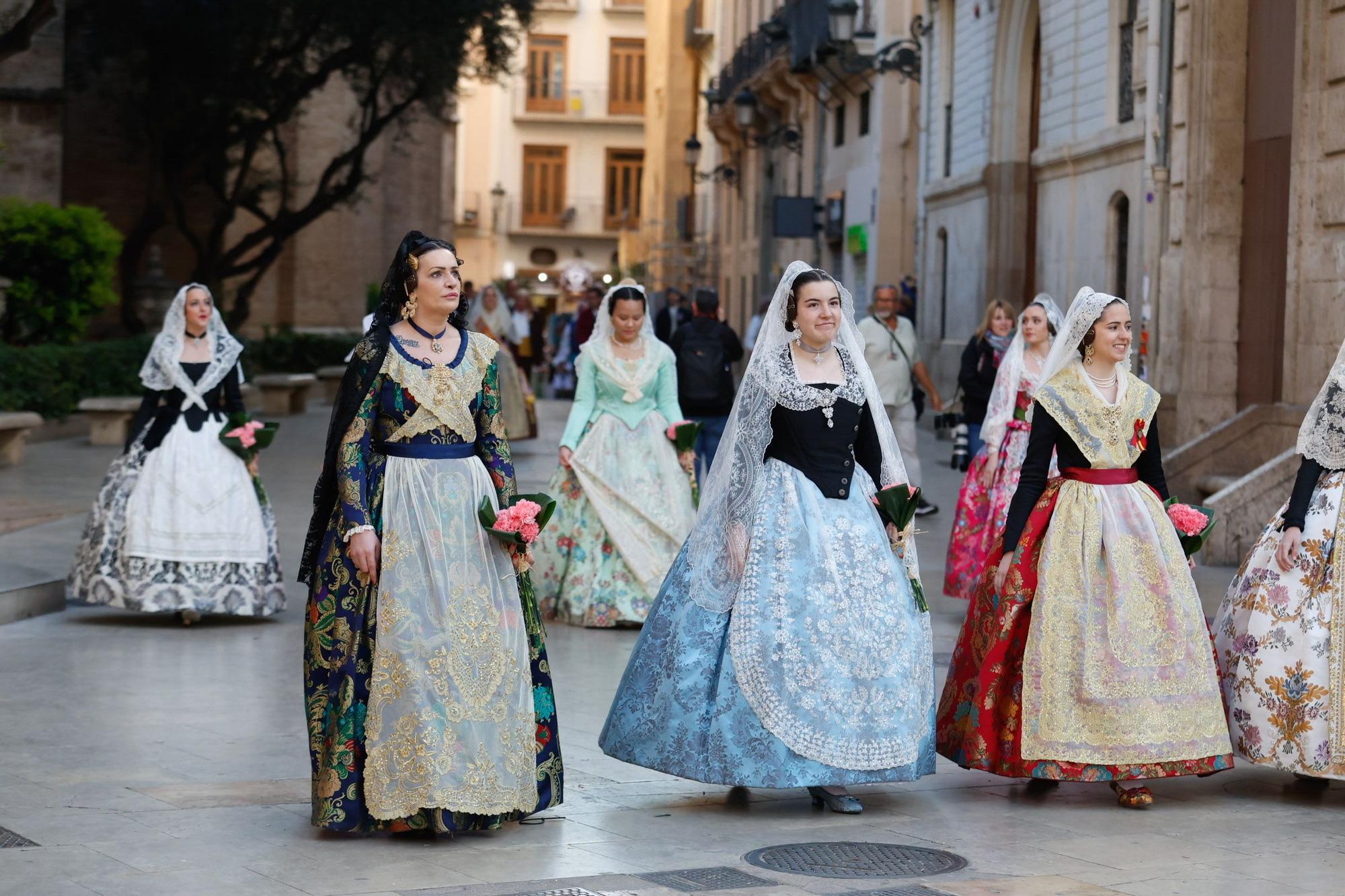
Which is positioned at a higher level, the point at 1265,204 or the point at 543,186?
the point at 543,186

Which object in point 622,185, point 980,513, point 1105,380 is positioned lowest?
point 980,513

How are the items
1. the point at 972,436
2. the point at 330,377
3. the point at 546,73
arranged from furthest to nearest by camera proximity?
the point at 546,73 → the point at 330,377 → the point at 972,436

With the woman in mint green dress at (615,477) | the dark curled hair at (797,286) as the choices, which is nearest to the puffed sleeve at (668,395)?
the woman in mint green dress at (615,477)

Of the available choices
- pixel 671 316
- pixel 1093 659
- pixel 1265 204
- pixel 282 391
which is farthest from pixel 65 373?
pixel 1093 659

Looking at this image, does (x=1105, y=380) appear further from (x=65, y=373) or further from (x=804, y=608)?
(x=65, y=373)

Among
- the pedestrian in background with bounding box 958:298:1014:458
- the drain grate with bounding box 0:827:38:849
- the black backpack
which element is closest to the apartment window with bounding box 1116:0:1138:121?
the pedestrian in background with bounding box 958:298:1014:458

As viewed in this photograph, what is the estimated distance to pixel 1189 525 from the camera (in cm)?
704

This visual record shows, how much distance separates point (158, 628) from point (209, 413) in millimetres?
1196

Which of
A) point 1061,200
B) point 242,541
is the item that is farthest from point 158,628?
point 1061,200

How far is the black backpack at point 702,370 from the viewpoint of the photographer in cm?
1307

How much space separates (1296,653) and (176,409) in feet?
20.8

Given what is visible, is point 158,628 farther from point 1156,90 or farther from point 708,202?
point 708,202

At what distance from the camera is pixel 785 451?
266 inches

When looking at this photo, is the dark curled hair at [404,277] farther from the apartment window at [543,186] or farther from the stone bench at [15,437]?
the apartment window at [543,186]
